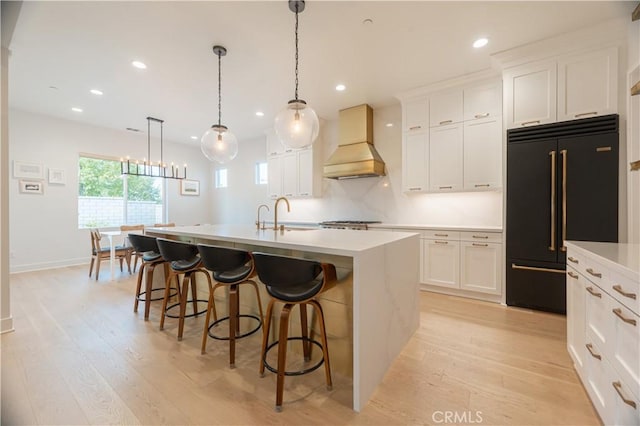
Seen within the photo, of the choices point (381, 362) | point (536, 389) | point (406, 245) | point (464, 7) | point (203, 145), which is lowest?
point (536, 389)

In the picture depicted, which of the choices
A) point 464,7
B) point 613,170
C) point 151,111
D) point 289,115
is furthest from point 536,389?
point 151,111

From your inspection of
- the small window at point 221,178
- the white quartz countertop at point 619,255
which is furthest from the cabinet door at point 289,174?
the white quartz countertop at point 619,255

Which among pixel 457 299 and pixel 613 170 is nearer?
pixel 613 170

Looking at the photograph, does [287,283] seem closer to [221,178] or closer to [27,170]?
[27,170]

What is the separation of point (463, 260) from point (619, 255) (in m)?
2.00

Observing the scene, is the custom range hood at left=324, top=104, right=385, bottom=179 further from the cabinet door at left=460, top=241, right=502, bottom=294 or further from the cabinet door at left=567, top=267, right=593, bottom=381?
the cabinet door at left=567, top=267, right=593, bottom=381

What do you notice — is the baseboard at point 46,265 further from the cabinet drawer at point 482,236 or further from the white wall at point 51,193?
the cabinet drawer at point 482,236

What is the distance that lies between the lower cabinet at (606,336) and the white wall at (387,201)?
2.07 m

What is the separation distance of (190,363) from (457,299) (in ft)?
10.1

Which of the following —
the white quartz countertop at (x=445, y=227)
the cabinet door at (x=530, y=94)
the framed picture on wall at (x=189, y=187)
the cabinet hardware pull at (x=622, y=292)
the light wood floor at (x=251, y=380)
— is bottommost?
the light wood floor at (x=251, y=380)

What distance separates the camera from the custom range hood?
428 centimetres

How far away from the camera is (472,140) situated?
3475mm

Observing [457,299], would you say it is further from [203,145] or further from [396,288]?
[203,145]

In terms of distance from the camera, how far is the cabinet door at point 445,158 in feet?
11.8
